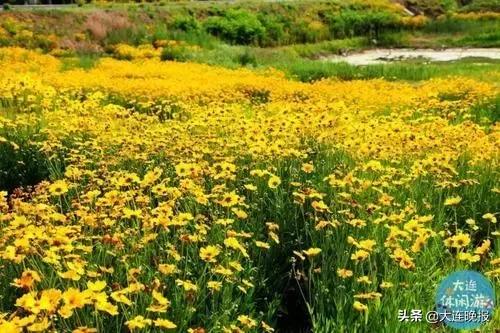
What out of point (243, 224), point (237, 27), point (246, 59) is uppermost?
point (243, 224)

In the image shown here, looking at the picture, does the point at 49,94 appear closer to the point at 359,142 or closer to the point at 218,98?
the point at 218,98

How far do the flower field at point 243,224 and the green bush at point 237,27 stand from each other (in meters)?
27.4

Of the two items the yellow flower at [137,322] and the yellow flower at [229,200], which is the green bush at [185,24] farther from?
the yellow flower at [137,322]

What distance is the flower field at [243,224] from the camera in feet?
12.0

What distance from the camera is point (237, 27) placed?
3744 cm

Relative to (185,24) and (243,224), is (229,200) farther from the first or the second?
(185,24)

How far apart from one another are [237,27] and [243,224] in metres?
33.5

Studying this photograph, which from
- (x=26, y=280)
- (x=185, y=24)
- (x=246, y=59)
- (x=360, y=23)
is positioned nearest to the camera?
(x=26, y=280)

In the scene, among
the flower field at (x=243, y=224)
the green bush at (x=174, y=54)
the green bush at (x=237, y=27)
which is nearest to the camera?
the flower field at (x=243, y=224)

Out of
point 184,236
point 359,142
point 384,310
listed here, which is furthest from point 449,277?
point 359,142

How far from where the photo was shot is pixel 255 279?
4.49 metres

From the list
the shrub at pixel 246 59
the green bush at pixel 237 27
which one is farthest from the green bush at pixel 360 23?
the shrub at pixel 246 59

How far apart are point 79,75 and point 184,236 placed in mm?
12426

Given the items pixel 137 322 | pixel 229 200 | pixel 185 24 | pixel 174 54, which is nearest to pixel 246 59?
pixel 174 54
